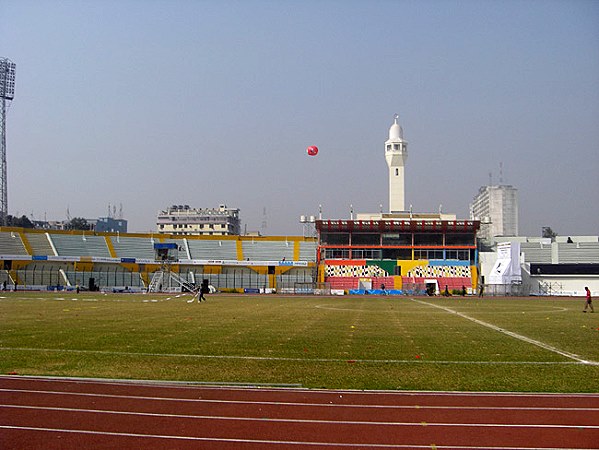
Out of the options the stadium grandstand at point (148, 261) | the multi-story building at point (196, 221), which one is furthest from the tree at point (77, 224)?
the stadium grandstand at point (148, 261)

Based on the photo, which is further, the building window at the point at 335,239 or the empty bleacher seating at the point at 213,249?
the empty bleacher seating at the point at 213,249

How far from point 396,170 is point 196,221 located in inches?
3802

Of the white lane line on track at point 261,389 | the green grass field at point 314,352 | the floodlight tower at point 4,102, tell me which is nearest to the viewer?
the white lane line on track at point 261,389

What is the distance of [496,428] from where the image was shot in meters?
10.1

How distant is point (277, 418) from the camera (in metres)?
10.5

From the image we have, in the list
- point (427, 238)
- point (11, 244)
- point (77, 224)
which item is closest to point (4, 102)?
point (11, 244)

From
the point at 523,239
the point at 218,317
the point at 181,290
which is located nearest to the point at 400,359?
the point at 218,317

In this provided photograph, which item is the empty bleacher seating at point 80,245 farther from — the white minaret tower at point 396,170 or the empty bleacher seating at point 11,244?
the white minaret tower at point 396,170

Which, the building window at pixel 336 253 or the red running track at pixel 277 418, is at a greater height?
the building window at pixel 336 253

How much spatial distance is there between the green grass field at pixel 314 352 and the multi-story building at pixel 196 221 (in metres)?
155

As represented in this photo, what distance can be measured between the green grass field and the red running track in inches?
39.5

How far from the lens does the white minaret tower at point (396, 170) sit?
101938 mm

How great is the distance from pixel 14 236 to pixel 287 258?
36.4 metres

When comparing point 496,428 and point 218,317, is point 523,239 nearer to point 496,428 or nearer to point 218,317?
point 218,317
